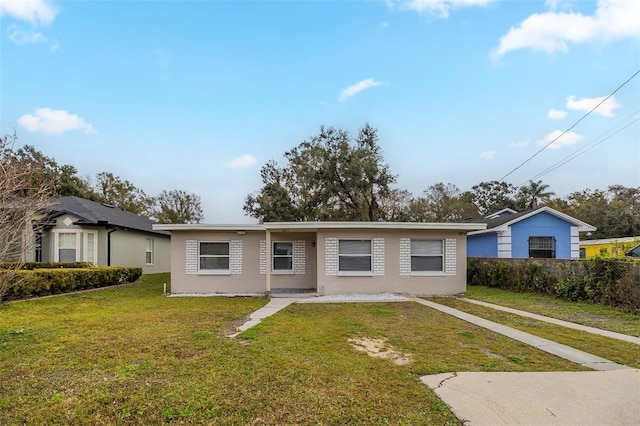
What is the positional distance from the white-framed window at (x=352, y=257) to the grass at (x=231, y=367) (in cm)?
417

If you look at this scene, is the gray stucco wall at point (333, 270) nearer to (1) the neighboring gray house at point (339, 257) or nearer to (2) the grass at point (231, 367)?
(1) the neighboring gray house at point (339, 257)

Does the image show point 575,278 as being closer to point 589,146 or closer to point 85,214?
point 589,146

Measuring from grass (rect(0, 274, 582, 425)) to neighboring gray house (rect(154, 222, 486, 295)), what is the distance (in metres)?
4.07

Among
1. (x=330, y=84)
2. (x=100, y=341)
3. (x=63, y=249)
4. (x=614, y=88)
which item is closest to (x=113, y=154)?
(x=63, y=249)

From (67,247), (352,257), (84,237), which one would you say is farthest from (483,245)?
(67,247)

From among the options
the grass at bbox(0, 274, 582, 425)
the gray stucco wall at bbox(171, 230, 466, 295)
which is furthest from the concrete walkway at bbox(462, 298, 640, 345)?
the gray stucco wall at bbox(171, 230, 466, 295)

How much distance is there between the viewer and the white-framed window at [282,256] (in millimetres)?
13891

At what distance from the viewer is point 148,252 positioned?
21.6m

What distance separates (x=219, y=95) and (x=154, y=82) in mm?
2519

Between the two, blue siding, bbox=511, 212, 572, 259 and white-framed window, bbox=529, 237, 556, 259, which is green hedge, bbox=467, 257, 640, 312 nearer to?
blue siding, bbox=511, 212, 572, 259

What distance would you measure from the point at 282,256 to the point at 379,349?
877 centimetres

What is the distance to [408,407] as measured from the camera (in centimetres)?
342

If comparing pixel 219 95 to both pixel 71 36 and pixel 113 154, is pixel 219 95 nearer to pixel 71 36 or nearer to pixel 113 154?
pixel 71 36

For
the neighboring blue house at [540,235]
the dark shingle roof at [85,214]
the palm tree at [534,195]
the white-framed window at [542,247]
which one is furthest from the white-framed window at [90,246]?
the palm tree at [534,195]
